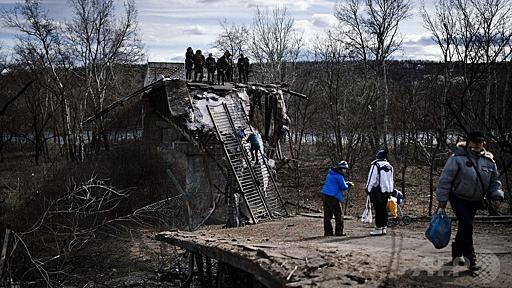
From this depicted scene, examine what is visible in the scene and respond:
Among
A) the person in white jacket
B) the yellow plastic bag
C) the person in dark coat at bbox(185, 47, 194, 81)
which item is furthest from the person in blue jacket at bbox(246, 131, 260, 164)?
the person in white jacket

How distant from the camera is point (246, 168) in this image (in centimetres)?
2048

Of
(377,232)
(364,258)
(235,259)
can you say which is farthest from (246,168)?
(364,258)

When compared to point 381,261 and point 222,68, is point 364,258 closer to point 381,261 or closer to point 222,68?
point 381,261

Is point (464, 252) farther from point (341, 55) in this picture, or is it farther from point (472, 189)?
point (341, 55)

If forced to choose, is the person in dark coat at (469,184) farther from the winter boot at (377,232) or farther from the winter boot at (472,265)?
the winter boot at (377,232)

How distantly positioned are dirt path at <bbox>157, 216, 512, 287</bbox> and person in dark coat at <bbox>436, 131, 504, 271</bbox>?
475 mm

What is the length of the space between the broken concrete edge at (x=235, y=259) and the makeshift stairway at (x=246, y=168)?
5.86m

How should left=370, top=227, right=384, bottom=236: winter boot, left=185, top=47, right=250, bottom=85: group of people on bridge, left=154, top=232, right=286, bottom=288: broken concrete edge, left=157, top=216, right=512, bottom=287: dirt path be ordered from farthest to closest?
left=185, top=47, right=250, bottom=85: group of people on bridge
left=370, top=227, right=384, bottom=236: winter boot
left=154, top=232, right=286, bottom=288: broken concrete edge
left=157, top=216, right=512, bottom=287: dirt path

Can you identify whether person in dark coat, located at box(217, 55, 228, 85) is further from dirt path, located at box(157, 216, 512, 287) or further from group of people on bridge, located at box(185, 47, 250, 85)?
dirt path, located at box(157, 216, 512, 287)

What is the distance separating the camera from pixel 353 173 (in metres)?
31.4

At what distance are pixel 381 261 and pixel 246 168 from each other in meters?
12.9

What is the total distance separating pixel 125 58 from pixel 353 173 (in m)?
18.6

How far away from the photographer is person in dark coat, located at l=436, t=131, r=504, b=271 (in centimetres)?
686

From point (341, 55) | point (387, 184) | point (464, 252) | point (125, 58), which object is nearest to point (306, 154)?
point (341, 55)
